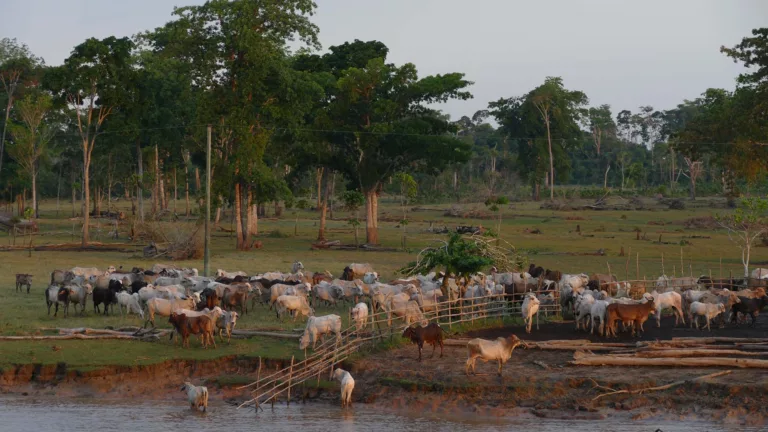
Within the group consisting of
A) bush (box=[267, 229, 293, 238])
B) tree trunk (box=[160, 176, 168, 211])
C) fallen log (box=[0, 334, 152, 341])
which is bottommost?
fallen log (box=[0, 334, 152, 341])

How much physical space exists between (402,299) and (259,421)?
6614 millimetres

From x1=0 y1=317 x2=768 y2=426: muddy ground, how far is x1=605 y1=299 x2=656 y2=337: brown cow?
2.38 meters

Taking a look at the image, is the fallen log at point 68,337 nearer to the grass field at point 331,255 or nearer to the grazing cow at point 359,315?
the grass field at point 331,255

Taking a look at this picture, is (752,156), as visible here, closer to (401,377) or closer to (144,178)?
(401,377)

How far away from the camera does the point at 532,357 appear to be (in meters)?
18.5

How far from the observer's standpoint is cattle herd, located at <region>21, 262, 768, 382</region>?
19094mm

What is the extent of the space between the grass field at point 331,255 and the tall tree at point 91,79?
20.4 feet

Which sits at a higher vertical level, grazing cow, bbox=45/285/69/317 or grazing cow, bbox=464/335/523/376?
grazing cow, bbox=45/285/69/317

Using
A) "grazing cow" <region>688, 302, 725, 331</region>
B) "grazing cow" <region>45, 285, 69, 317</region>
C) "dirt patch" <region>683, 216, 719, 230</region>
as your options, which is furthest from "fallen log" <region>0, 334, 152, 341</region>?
"dirt patch" <region>683, 216, 719, 230</region>

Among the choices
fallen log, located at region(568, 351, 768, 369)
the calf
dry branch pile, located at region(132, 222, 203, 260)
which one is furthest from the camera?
dry branch pile, located at region(132, 222, 203, 260)

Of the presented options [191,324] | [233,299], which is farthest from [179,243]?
[191,324]

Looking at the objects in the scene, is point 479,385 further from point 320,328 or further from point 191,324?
point 191,324

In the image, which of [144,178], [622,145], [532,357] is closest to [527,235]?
[144,178]

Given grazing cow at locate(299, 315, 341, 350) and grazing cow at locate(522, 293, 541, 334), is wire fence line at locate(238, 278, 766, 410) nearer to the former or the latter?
grazing cow at locate(299, 315, 341, 350)
